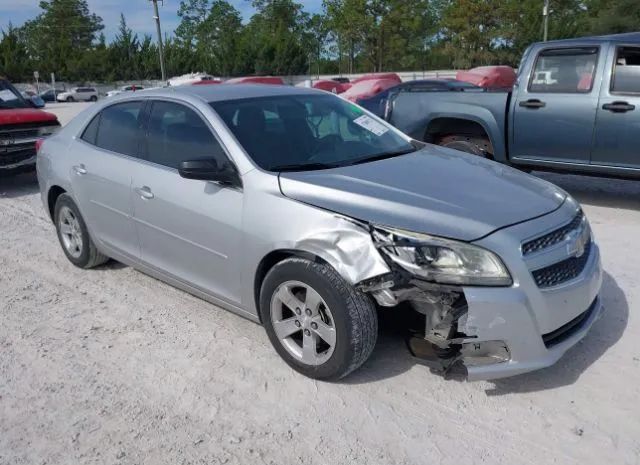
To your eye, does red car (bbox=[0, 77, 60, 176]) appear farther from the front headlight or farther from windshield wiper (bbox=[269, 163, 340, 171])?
the front headlight

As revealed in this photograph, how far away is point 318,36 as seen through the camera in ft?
256

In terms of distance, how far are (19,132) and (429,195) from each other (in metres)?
7.71

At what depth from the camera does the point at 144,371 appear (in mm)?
3588

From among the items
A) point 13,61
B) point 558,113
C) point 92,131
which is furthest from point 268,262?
point 13,61

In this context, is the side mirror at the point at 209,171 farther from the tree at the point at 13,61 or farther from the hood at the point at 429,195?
the tree at the point at 13,61

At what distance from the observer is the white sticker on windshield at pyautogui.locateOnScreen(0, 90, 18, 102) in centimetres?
958

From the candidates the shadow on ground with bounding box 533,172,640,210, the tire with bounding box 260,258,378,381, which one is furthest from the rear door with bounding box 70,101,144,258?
the shadow on ground with bounding box 533,172,640,210

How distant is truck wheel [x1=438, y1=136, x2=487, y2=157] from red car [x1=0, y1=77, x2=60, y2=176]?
19.7ft

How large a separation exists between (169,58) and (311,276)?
7045 centimetres

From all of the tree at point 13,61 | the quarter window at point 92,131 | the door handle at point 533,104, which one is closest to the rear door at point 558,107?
the door handle at point 533,104

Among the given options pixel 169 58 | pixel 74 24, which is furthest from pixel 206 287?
pixel 74 24

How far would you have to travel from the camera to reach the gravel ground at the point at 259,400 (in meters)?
2.83

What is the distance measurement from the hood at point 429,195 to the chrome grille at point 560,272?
0.92 feet

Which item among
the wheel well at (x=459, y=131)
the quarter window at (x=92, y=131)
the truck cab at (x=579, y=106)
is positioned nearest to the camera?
the quarter window at (x=92, y=131)
